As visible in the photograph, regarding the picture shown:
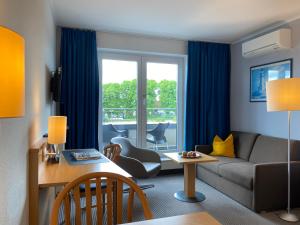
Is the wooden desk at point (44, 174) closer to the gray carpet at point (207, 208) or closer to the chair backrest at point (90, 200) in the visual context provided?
the chair backrest at point (90, 200)

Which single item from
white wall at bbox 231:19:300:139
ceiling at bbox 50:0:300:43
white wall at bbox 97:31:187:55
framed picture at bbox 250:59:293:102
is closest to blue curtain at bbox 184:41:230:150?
white wall at bbox 231:19:300:139

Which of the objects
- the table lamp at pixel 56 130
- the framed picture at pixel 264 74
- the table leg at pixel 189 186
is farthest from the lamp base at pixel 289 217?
the table lamp at pixel 56 130

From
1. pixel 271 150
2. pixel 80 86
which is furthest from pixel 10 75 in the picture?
pixel 271 150

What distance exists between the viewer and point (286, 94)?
106 inches

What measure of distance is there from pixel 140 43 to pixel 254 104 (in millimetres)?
2273

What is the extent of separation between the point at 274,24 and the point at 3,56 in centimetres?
405

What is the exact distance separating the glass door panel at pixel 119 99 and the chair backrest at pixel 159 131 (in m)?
0.37

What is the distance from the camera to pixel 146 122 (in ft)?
15.0

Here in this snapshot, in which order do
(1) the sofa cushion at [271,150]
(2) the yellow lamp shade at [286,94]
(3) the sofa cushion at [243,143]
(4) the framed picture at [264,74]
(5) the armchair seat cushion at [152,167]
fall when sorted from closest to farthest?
(2) the yellow lamp shade at [286,94] < (1) the sofa cushion at [271,150] < (5) the armchair seat cushion at [152,167] < (4) the framed picture at [264,74] < (3) the sofa cushion at [243,143]

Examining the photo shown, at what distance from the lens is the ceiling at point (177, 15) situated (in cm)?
300

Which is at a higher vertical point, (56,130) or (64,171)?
(56,130)

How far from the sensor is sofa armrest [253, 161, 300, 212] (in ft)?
9.64

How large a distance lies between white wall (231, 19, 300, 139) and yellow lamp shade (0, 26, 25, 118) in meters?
3.69

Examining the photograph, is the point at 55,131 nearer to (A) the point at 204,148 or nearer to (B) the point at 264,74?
(A) the point at 204,148
